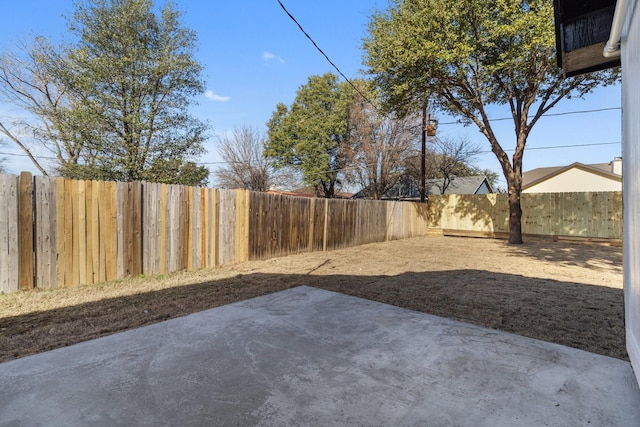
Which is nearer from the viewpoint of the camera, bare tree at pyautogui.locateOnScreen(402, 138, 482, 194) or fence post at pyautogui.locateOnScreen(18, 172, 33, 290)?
fence post at pyautogui.locateOnScreen(18, 172, 33, 290)

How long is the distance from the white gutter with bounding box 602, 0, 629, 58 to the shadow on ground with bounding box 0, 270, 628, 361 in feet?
7.63

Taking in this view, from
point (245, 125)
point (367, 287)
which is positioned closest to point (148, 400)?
point (367, 287)

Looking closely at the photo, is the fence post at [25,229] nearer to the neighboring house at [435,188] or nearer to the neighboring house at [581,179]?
the neighboring house at [435,188]

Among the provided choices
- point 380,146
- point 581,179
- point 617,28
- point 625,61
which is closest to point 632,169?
point 625,61

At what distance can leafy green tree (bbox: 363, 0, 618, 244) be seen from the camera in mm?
8148

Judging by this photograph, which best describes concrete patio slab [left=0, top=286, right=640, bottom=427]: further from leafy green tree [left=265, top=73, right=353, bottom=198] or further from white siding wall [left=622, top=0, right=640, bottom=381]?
leafy green tree [left=265, top=73, right=353, bottom=198]

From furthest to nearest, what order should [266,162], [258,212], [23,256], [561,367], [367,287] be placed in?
[266,162] < [258,212] < [367,287] < [23,256] < [561,367]

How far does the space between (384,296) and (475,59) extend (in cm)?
841

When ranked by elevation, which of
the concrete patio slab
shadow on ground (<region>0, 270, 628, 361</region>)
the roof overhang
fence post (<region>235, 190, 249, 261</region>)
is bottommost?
shadow on ground (<region>0, 270, 628, 361</region>)

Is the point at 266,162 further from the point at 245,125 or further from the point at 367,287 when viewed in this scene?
the point at 367,287

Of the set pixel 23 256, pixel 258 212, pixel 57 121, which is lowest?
pixel 23 256

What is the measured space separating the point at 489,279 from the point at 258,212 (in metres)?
4.45

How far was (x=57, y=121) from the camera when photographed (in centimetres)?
964

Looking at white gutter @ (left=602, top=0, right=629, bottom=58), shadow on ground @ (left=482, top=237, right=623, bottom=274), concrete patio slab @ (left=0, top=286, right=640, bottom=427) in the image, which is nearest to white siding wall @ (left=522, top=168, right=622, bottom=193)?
shadow on ground @ (left=482, top=237, right=623, bottom=274)
